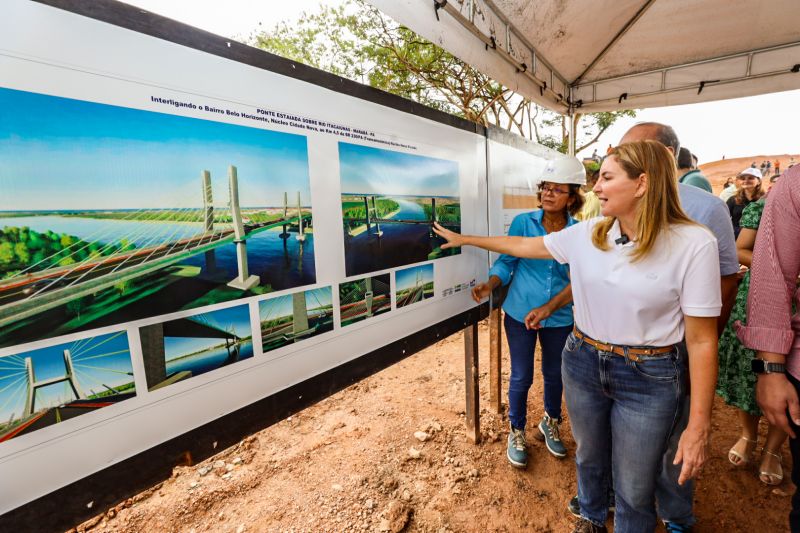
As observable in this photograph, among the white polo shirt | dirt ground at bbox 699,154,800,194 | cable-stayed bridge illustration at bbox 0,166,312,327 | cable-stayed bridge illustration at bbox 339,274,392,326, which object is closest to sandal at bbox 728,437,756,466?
the white polo shirt

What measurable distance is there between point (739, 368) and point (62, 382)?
325cm

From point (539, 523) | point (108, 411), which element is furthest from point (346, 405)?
point (108, 411)

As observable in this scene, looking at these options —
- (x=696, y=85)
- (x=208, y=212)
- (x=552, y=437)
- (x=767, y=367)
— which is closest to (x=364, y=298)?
(x=208, y=212)

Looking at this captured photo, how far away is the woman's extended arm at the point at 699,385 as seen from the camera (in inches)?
49.0

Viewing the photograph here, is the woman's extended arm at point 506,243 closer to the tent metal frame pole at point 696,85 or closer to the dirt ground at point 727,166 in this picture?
the tent metal frame pole at point 696,85

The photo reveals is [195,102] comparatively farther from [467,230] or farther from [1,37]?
[467,230]

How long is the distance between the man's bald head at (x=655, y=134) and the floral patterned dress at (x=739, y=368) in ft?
2.50

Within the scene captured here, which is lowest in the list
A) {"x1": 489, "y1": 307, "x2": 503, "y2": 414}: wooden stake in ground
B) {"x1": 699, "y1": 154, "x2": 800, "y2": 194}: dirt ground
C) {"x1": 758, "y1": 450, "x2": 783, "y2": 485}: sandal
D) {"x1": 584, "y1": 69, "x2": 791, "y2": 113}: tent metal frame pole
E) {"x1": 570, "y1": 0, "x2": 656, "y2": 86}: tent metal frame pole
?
{"x1": 758, "y1": 450, "x2": 783, "y2": 485}: sandal

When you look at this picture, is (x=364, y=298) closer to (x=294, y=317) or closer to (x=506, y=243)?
(x=294, y=317)

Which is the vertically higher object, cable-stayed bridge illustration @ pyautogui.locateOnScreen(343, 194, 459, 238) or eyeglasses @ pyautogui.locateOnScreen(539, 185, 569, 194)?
eyeglasses @ pyautogui.locateOnScreen(539, 185, 569, 194)

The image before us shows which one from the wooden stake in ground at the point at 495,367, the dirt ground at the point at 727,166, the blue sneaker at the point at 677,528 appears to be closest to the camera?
the blue sneaker at the point at 677,528

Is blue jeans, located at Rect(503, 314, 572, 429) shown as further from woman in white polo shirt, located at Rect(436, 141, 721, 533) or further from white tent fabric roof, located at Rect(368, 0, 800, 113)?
white tent fabric roof, located at Rect(368, 0, 800, 113)

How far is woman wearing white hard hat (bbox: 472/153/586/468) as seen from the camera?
2.12m

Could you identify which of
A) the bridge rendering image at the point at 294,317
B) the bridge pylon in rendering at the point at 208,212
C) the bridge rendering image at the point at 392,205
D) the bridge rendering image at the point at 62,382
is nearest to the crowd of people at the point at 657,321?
the bridge rendering image at the point at 392,205
